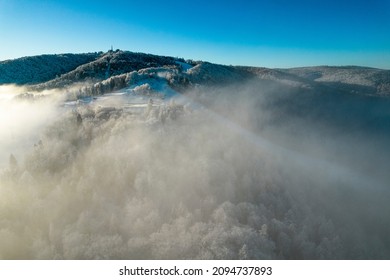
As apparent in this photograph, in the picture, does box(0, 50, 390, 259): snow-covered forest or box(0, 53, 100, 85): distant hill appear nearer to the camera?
box(0, 50, 390, 259): snow-covered forest

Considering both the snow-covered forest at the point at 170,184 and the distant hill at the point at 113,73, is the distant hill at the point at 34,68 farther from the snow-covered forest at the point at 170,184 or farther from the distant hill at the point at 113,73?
the snow-covered forest at the point at 170,184

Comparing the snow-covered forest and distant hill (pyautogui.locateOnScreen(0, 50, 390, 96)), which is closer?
the snow-covered forest

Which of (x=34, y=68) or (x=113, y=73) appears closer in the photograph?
(x=113, y=73)

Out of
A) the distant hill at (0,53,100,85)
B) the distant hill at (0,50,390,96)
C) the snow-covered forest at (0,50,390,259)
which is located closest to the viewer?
the snow-covered forest at (0,50,390,259)

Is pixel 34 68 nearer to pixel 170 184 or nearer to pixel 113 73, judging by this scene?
pixel 113 73

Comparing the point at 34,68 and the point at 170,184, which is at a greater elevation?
the point at 34,68

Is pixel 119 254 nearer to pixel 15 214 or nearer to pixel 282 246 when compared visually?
pixel 15 214

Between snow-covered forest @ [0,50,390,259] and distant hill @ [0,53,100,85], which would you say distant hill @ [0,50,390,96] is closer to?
distant hill @ [0,53,100,85]

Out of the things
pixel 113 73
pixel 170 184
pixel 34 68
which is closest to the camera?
pixel 170 184

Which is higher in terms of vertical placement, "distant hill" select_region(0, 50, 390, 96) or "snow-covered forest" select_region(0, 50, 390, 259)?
"distant hill" select_region(0, 50, 390, 96)

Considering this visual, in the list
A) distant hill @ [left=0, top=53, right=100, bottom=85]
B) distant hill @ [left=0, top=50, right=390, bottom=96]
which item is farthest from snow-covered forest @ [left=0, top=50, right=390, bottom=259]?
distant hill @ [left=0, top=53, right=100, bottom=85]

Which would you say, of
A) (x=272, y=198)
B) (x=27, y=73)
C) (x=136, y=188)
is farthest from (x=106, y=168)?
(x=27, y=73)

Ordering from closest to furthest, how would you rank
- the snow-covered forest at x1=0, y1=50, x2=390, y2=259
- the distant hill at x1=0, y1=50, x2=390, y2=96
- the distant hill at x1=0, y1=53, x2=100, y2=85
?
the snow-covered forest at x1=0, y1=50, x2=390, y2=259 < the distant hill at x1=0, y1=50, x2=390, y2=96 < the distant hill at x1=0, y1=53, x2=100, y2=85

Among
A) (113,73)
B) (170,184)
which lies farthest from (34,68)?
(170,184)
